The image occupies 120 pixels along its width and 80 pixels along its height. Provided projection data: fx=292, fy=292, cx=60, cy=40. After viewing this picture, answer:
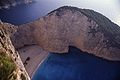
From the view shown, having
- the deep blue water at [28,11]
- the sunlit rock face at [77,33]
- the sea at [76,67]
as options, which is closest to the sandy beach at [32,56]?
the sea at [76,67]

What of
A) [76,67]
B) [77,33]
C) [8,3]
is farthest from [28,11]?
[76,67]

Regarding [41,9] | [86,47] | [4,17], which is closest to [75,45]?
[86,47]

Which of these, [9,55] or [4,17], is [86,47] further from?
[9,55]

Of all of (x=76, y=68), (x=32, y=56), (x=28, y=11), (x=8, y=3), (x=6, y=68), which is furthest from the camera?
(x=8, y=3)

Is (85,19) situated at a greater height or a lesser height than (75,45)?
greater

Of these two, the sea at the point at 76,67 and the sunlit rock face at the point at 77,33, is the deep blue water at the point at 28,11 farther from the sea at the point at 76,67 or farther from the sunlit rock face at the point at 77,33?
the sea at the point at 76,67

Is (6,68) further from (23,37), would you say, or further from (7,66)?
(23,37)

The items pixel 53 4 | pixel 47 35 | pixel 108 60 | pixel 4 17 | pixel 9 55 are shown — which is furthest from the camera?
pixel 53 4
